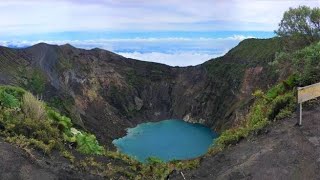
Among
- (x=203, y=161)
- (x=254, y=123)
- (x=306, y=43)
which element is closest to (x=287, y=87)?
(x=254, y=123)

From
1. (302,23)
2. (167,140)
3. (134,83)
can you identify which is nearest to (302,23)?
(302,23)

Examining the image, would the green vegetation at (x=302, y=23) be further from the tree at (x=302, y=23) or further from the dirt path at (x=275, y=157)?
the dirt path at (x=275, y=157)

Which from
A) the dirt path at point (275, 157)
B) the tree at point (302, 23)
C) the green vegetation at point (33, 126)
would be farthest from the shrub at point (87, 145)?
the tree at point (302, 23)

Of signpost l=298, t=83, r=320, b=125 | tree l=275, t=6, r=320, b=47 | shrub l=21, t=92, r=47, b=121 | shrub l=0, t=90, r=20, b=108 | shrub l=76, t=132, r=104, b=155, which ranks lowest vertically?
shrub l=76, t=132, r=104, b=155

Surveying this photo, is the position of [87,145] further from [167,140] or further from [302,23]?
[167,140]

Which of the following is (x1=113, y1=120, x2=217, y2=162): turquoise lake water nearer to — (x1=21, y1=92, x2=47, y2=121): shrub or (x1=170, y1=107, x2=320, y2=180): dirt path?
(x1=21, y1=92, x2=47, y2=121): shrub

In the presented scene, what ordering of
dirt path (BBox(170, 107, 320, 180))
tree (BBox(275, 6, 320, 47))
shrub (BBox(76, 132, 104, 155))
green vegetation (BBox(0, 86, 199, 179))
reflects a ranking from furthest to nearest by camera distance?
tree (BBox(275, 6, 320, 47)) < shrub (BBox(76, 132, 104, 155)) < green vegetation (BBox(0, 86, 199, 179)) < dirt path (BBox(170, 107, 320, 180))

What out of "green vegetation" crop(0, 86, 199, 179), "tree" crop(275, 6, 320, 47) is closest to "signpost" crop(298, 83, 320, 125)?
"green vegetation" crop(0, 86, 199, 179)
